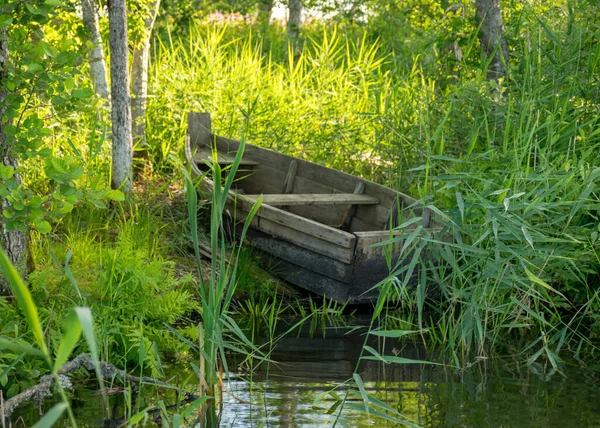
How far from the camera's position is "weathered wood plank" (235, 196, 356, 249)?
16.7 feet

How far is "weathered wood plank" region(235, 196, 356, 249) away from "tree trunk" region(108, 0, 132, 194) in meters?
1.03

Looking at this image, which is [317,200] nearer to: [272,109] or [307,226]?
[307,226]

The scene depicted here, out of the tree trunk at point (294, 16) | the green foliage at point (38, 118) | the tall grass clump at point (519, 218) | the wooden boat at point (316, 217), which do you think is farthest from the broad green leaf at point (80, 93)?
the tree trunk at point (294, 16)

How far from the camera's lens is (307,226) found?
5367mm

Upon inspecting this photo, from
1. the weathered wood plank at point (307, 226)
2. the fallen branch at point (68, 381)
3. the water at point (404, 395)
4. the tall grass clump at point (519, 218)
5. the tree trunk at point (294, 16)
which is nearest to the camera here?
the fallen branch at point (68, 381)

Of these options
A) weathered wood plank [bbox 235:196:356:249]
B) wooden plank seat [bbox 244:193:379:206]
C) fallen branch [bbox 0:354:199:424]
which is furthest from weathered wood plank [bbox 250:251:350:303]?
fallen branch [bbox 0:354:199:424]

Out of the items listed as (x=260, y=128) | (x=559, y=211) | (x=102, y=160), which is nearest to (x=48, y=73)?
(x=559, y=211)

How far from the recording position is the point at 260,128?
7625mm

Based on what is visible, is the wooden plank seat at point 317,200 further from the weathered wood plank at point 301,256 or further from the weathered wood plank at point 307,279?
the weathered wood plank at point 307,279

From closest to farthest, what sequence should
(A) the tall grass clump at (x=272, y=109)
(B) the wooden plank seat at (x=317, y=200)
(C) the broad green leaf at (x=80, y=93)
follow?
(C) the broad green leaf at (x=80, y=93) → (B) the wooden plank seat at (x=317, y=200) → (A) the tall grass clump at (x=272, y=109)

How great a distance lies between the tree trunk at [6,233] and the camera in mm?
3744

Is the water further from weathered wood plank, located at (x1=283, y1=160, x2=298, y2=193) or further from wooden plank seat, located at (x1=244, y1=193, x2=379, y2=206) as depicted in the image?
weathered wood plank, located at (x1=283, y1=160, x2=298, y2=193)

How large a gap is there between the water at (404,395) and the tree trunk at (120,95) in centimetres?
251

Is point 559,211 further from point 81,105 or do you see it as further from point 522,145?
point 81,105
